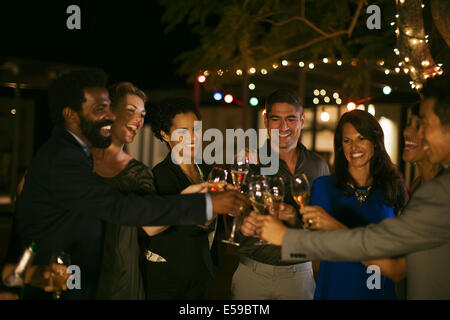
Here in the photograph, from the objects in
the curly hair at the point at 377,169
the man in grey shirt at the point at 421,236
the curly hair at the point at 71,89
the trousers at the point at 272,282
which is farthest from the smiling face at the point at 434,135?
the curly hair at the point at 71,89

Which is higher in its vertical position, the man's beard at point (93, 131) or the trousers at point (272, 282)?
the man's beard at point (93, 131)

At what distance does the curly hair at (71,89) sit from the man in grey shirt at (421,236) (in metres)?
1.26

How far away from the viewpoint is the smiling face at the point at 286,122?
4.04m

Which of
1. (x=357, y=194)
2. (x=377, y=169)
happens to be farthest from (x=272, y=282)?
(x=377, y=169)

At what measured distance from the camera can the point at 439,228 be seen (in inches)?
94.9

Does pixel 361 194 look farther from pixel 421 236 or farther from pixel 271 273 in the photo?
pixel 421 236

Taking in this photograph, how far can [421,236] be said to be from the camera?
243cm

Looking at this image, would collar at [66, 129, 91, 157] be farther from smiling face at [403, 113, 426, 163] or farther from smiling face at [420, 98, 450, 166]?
smiling face at [403, 113, 426, 163]

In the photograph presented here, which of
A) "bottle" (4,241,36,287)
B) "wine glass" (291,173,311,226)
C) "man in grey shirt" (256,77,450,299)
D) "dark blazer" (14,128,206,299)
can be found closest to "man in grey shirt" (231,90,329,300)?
"wine glass" (291,173,311,226)

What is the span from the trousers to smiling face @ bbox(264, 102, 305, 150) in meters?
0.90

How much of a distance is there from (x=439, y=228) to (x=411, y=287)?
1.21 ft

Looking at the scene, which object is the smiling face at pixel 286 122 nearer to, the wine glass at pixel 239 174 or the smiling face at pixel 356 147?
the smiling face at pixel 356 147

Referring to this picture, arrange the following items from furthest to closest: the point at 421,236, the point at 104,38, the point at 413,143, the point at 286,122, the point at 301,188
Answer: the point at 104,38 < the point at 286,122 < the point at 413,143 < the point at 301,188 < the point at 421,236

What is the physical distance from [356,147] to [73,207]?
1.86m
